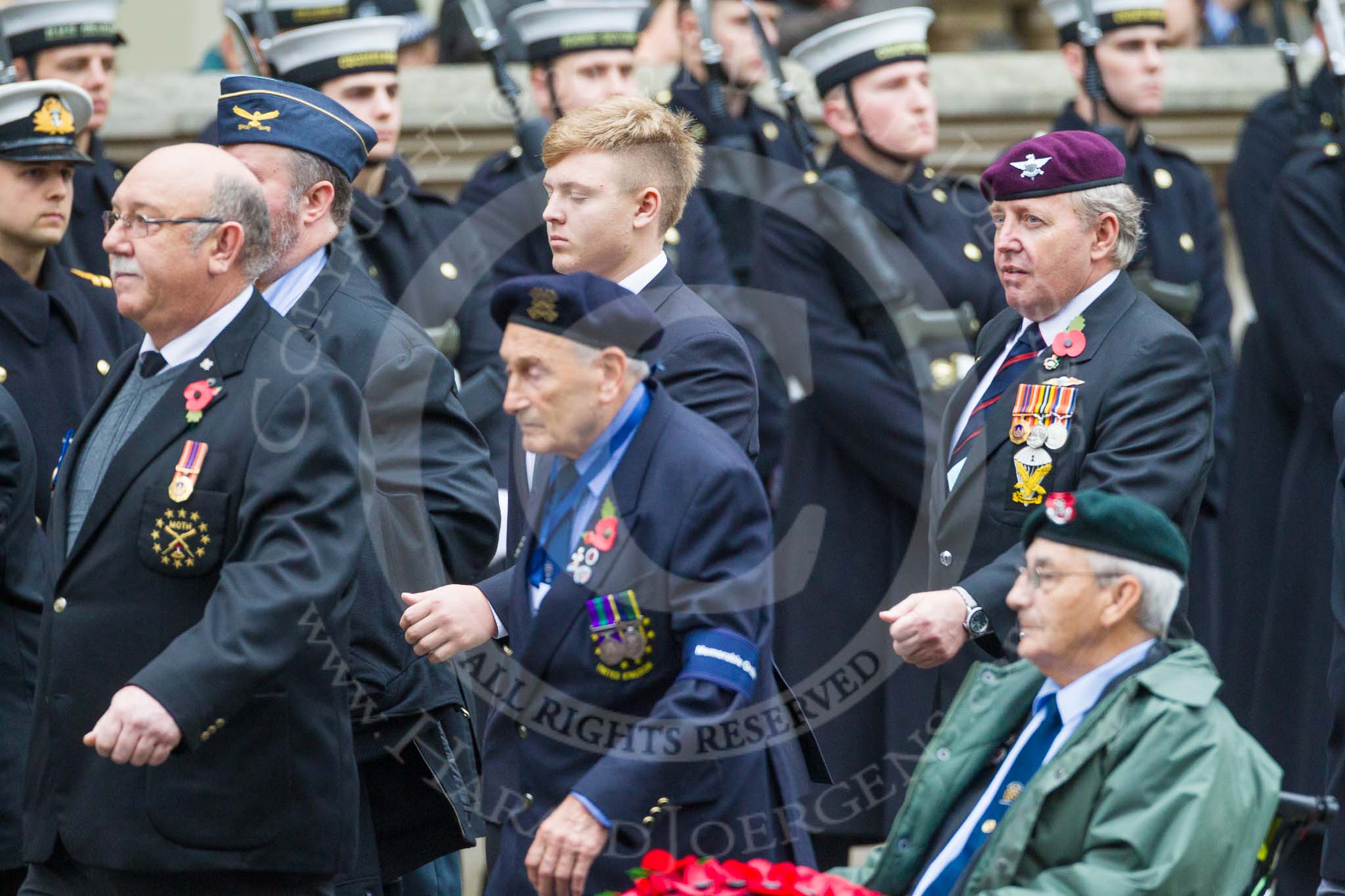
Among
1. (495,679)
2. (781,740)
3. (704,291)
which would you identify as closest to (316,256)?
(495,679)

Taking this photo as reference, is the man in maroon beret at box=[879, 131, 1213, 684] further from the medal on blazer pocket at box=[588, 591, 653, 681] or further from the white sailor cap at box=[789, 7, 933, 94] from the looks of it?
the white sailor cap at box=[789, 7, 933, 94]

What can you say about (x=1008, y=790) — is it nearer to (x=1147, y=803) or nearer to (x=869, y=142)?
(x=1147, y=803)

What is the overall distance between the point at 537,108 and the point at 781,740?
13.7ft

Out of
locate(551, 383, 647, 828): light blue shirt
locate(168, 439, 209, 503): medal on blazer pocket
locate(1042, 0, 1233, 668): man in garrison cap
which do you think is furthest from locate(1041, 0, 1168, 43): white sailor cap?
locate(168, 439, 209, 503): medal on blazer pocket

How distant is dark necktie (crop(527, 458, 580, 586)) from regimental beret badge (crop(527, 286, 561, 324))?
0.99ft

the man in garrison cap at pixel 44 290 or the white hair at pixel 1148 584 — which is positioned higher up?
the man in garrison cap at pixel 44 290

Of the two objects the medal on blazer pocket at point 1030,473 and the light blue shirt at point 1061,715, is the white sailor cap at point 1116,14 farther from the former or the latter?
the light blue shirt at point 1061,715

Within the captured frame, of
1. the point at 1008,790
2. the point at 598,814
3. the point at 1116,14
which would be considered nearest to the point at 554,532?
the point at 598,814

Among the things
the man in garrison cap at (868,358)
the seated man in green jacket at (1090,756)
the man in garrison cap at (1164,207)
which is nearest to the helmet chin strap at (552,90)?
the man in garrison cap at (868,358)

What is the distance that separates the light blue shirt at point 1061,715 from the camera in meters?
4.25

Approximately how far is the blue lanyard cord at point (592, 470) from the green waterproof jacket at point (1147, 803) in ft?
3.28

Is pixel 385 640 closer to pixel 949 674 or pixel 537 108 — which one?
pixel 949 674

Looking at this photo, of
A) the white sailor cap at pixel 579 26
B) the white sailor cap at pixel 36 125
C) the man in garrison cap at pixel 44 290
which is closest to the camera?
the man in garrison cap at pixel 44 290

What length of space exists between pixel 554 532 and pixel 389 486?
2.81 ft
